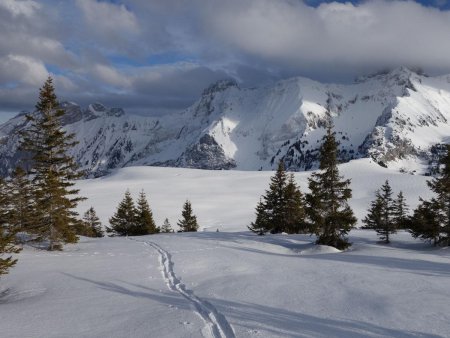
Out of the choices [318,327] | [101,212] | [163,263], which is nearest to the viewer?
[318,327]

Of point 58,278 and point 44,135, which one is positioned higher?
point 44,135

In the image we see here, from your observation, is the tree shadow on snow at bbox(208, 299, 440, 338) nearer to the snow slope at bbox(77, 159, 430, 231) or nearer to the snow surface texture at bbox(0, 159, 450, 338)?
the snow surface texture at bbox(0, 159, 450, 338)

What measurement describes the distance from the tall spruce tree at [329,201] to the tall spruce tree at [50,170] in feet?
58.7

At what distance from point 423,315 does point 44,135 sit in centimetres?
2633

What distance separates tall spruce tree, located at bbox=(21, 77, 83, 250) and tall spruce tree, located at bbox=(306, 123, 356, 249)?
17.9 m

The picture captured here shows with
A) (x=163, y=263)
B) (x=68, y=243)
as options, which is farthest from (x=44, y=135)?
(x=163, y=263)

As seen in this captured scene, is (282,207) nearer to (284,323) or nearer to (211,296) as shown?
(211,296)

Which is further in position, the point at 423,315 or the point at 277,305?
the point at 277,305

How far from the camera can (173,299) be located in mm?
13812

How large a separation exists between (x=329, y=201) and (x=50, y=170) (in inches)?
818

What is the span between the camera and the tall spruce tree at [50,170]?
28516 millimetres

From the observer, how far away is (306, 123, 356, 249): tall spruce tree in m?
32.7

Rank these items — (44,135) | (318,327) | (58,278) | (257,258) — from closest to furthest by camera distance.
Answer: (318,327)
(58,278)
(257,258)
(44,135)

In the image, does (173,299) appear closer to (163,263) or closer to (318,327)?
(318,327)
